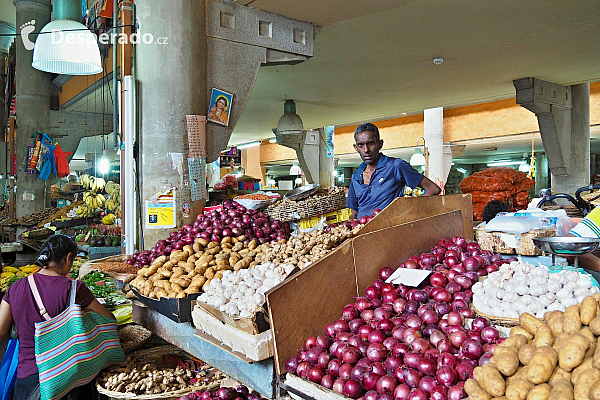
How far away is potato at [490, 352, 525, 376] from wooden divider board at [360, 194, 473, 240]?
1.33 meters

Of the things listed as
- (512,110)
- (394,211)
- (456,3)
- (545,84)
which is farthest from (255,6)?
(512,110)

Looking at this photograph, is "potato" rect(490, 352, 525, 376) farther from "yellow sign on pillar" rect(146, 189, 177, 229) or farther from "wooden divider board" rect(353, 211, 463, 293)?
"yellow sign on pillar" rect(146, 189, 177, 229)

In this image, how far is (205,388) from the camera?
2801 millimetres

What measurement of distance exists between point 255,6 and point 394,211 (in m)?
3.35

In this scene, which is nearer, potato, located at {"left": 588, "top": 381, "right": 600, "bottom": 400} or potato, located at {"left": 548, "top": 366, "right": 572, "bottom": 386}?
potato, located at {"left": 588, "top": 381, "right": 600, "bottom": 400}

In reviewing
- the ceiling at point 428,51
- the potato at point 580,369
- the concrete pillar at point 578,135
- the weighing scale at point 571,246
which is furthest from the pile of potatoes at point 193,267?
the concrete pillar at point 578,135

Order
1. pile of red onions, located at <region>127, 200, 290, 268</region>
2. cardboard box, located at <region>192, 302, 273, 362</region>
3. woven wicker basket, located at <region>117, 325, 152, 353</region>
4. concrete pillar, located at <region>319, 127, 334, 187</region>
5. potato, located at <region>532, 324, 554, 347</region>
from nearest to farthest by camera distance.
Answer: potato, located at <region>532, 324, 554, 347</region>, cardboard box, located at <region>192, 302, 273, 362</region>, woven wicker basket, located at <region>117, 325, 152, 353</region>, pile of red onions, located at <region>127, 200, 290, 268</region>, concrete pillar, located at <region>319, 127, 334, 187</region>

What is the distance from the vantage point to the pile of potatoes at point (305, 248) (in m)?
2.77

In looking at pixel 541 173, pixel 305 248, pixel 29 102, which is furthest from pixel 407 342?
pixel 541 173

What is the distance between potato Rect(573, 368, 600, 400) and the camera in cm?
126

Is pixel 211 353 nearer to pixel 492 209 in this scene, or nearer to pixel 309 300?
pixel 309 300

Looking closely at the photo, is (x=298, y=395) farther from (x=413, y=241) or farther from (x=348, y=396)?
(x=413, y=241)

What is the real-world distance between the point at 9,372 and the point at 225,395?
1.62m

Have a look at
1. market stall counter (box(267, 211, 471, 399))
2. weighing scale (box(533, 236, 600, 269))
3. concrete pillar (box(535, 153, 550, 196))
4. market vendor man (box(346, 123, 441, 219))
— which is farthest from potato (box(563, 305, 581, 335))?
concrete pillar (box(535, 153, 550, 196))
